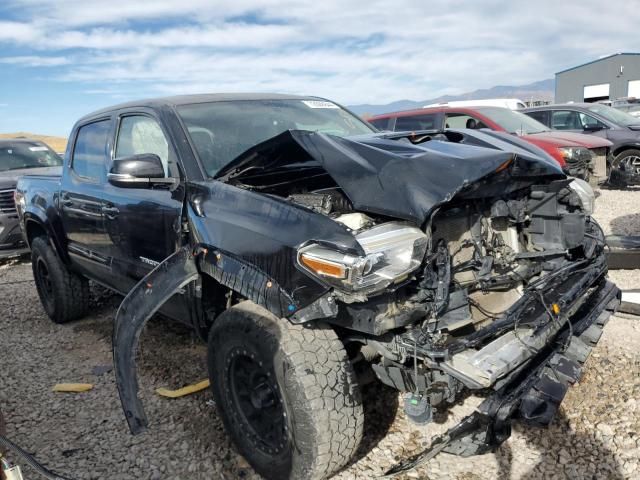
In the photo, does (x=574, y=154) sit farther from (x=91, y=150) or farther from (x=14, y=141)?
(x=14, y=141)

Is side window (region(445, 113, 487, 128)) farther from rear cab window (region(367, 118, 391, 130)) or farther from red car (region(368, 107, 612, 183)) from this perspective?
rear cab window (region(367, 118, 391, 130))

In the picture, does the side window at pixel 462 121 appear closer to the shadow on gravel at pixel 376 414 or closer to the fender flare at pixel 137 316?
the shadow on gravel at pixel 376 414

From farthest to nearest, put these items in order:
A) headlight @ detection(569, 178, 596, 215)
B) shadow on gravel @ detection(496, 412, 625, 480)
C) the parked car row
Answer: the parked car row, headlight @ detection(569, 178, 596, 215), shadow on gravel @ detection(496, 412, 625, 480)

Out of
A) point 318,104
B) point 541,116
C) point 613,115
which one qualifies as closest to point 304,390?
point 318,104

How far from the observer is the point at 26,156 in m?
9.31

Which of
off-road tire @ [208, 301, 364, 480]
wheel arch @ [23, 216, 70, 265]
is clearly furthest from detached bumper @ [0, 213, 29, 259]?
off-road tire @ [208, 301, 364, 480]

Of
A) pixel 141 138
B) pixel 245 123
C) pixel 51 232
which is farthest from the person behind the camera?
pixel 51 232

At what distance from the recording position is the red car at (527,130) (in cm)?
762

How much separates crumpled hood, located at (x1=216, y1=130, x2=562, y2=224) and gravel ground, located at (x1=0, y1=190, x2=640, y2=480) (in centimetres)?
129

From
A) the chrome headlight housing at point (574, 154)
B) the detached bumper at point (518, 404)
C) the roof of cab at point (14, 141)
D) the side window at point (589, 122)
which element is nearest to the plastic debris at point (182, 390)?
the detached bumper at point (518, 404)

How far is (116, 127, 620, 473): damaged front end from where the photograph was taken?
212cm

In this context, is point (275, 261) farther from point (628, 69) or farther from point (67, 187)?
point (628, 69)

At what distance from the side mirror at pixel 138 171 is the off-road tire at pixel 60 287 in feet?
7.39

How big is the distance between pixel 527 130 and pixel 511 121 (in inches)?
11.4
